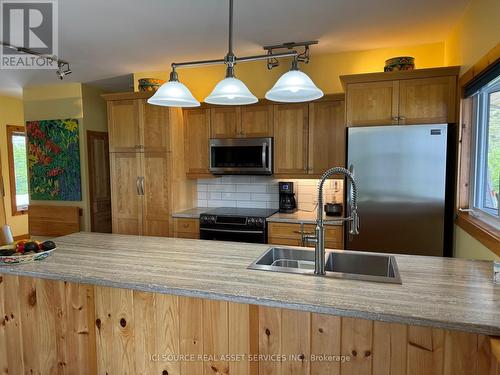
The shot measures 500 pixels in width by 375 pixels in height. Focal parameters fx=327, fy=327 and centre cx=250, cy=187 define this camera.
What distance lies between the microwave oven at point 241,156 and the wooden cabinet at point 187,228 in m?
0.62

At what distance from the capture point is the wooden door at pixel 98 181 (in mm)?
4664

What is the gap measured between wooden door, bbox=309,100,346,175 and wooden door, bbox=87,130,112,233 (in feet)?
10.3

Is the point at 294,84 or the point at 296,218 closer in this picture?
the point at 294,84

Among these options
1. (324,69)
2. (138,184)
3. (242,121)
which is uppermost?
(324,69)

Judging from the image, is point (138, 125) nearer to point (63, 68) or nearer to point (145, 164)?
point (145, 164)

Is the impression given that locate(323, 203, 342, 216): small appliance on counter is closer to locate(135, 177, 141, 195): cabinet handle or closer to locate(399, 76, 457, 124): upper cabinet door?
locate(399, 76, 457, 124): upper cabinet door

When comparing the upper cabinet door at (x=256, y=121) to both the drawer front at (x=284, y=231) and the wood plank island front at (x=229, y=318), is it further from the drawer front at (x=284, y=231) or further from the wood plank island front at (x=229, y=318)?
the wood plank island front at (x=229, y=318)

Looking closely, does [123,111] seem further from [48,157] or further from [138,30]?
[48,157]

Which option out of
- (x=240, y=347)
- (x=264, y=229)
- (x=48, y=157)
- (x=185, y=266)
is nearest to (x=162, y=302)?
(x=185, y=266)

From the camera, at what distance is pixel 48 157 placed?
471cm

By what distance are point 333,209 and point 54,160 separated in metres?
3.94

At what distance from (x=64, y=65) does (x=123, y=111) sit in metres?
0.84

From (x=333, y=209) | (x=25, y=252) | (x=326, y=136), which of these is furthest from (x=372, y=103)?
(x=25, y=252)

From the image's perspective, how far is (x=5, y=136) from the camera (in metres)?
5.69
